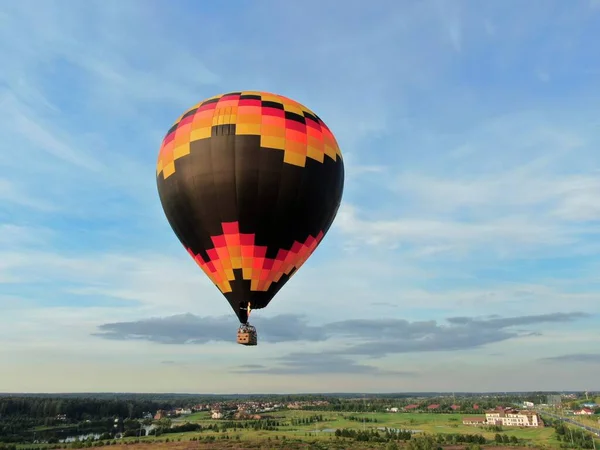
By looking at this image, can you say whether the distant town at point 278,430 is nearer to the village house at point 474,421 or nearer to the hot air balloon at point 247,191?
the village house at point 474,421

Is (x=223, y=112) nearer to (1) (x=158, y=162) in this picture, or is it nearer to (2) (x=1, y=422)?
(1) (x=158, y=162)

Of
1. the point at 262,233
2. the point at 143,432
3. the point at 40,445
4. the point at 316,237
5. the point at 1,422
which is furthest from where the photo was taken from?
the point at 1,422

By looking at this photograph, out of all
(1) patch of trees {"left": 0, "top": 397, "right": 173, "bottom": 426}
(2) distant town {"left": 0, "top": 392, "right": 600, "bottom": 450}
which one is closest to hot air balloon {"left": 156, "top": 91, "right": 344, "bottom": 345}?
(2) distant town {"left": 0, "top": 392, "right": 600, "bottom": 450}

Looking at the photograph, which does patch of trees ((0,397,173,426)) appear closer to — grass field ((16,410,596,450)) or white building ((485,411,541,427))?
grass field ((16,410,596,450))

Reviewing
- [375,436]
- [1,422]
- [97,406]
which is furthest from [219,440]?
[97,406]

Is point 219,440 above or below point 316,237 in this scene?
below

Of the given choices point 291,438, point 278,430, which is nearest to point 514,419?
point 278,430

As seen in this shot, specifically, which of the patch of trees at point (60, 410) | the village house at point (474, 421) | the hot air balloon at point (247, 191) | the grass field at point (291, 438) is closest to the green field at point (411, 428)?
the grass field at point (291, 438)
